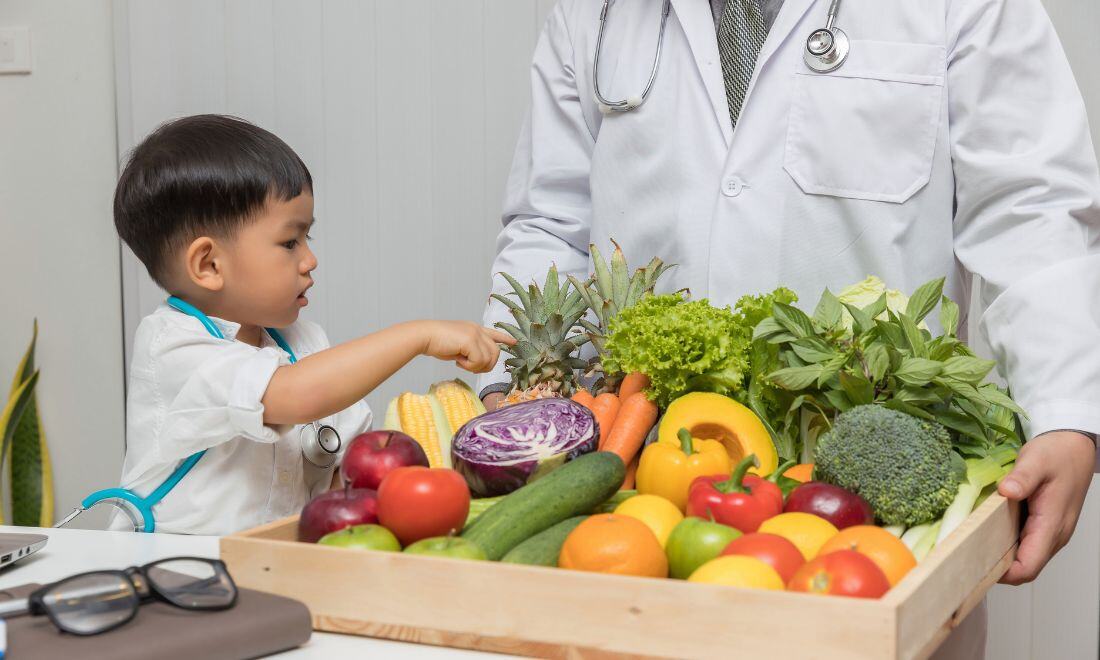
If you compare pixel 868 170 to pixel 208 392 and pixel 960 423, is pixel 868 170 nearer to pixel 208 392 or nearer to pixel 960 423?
pixel 960 423

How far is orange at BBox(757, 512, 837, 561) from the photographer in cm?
97

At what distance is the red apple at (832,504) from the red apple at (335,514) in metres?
0.43

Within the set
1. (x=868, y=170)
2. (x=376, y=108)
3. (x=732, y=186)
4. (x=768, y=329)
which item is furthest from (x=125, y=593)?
(x=376, y=108)

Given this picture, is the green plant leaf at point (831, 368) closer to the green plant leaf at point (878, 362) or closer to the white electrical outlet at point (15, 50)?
the green plant leaf at point (878, 362)

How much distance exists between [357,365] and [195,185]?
0.40 meters

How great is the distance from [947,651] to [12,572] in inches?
50.1

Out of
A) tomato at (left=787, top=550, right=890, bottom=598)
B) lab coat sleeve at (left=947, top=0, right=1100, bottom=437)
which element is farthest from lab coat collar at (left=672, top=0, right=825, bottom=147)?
tomato at (left=787, top=550, right=890, bottom=598)

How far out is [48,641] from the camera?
2.68ft

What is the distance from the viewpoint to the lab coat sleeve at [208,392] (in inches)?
56.4

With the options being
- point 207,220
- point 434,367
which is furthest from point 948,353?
point 434,367

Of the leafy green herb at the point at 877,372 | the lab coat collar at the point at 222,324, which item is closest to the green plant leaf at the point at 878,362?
the leafy green herb at the point at 877,372

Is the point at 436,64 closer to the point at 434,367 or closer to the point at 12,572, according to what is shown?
the point at 434,367

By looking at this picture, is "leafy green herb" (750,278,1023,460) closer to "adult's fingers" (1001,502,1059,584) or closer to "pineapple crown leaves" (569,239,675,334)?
"adult's fingers" (1001,502,1059,584)

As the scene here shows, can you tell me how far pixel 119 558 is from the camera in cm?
122
